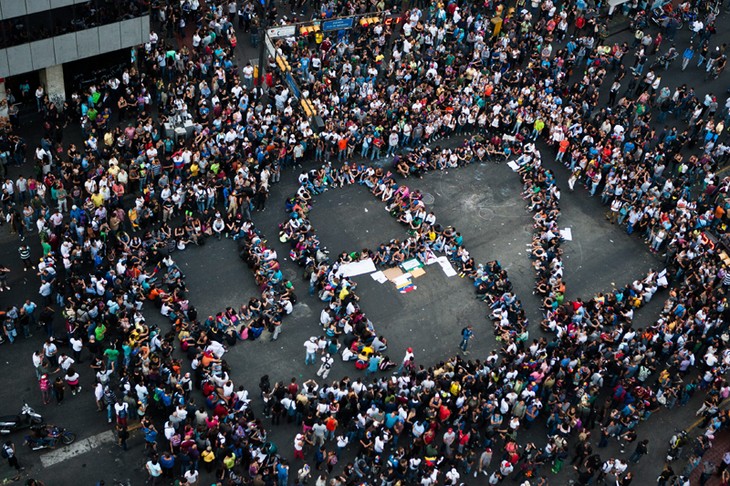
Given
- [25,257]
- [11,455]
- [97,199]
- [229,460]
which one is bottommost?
[11,455]

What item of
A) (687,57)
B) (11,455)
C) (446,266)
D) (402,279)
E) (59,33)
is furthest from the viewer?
(687,57)

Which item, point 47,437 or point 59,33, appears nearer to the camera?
point 47,437

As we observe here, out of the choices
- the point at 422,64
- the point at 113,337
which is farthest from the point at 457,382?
the point at 422,64

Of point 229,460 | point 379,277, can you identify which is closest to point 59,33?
point 379,277

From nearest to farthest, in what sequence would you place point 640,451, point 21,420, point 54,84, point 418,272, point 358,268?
point 21,420, point 640,451, point 358,268, point 418,272, point 54,84

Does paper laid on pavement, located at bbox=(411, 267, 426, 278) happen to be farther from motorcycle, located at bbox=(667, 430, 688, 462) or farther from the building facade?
the building facade

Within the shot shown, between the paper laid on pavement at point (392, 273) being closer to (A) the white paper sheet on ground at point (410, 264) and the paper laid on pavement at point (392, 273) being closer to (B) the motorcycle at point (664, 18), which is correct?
(A) the white paper sheet on ground at point (410, 264)

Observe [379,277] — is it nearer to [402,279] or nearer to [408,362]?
[402,279]
